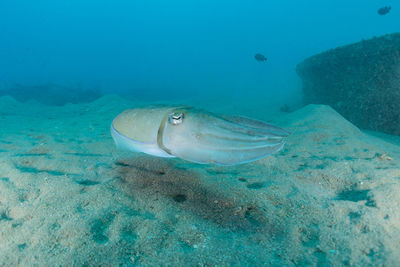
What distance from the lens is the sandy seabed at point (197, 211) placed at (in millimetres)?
1877

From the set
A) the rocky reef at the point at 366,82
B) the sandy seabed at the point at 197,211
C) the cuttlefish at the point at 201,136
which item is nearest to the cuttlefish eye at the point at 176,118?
the cuttlefish at the point at 201,136

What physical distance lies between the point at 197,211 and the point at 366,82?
9.16 meters

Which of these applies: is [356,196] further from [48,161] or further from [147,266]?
[48,161]

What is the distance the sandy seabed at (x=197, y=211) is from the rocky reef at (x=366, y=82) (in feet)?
16.4

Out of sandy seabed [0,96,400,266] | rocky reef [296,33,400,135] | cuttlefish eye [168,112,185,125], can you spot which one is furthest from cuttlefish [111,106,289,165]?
rocky reef [296,33,400,135]

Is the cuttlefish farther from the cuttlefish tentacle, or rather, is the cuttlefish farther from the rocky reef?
the rocky reef

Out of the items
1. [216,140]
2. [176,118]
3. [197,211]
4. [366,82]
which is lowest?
[197,211]

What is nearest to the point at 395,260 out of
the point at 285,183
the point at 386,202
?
the point at 386,202

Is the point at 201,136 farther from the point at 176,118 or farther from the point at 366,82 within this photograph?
the point at 366,82

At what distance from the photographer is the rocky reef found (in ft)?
25.2

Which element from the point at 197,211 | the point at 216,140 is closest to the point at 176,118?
the point at 216,140

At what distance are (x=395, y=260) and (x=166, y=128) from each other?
237cm

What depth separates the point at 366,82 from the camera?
27.7 ft

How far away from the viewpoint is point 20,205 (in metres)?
2.49
